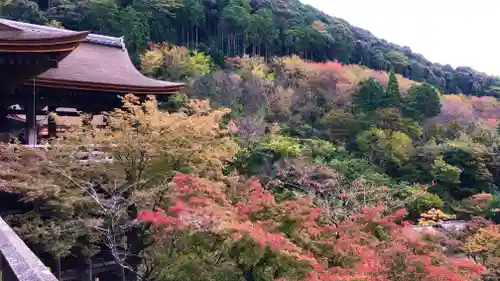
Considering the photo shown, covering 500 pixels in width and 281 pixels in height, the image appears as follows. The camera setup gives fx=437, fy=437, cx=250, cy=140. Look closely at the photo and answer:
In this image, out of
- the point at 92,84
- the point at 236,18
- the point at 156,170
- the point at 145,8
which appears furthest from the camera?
the point at 236,18

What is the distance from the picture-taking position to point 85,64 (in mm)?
9852

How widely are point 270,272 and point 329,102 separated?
1811cm

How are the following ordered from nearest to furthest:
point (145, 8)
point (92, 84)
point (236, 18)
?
point (92, 84) → point (145, 8) → point (236, 18)

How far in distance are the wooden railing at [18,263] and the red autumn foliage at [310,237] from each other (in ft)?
10.1

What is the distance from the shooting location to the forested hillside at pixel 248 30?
26.2 metres

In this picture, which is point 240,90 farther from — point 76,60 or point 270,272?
point 270,272

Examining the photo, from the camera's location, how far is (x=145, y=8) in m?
29.0

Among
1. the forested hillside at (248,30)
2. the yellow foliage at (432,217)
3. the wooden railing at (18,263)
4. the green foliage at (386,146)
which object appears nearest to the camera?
the wooden railing at (18,263)

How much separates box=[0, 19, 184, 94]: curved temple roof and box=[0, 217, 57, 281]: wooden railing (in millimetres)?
4759

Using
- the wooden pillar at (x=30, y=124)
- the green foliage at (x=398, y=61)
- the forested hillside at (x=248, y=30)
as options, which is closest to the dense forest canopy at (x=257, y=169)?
the forested hillside at (x=248, y=30)

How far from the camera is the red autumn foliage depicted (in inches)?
191

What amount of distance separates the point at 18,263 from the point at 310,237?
4917mm

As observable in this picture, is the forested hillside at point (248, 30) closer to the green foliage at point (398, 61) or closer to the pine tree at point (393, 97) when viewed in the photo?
the green foliage at point (398, 61)

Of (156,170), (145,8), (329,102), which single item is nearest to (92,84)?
(156,170)
